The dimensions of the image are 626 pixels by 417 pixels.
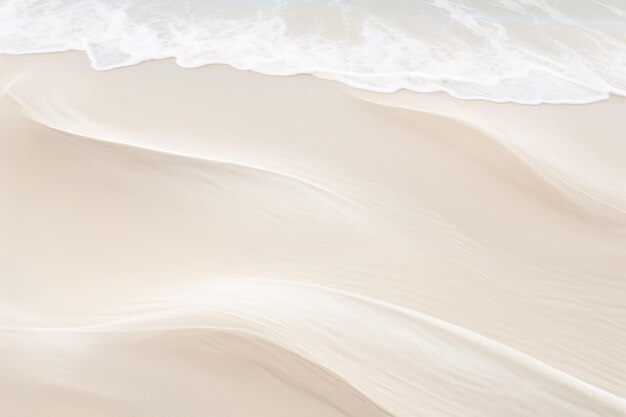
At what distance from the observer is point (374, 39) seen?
3.95 meters

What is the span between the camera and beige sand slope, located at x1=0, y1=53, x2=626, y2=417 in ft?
4.99

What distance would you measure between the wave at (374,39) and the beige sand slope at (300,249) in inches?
8.8

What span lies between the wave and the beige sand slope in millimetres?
223

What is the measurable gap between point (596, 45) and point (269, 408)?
3721 mm

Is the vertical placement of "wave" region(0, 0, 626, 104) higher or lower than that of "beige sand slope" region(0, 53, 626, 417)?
higher

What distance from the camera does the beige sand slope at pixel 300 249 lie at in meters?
1.52

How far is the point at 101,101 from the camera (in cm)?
302

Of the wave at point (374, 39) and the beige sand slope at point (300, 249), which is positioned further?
the wave at point (374, 39)

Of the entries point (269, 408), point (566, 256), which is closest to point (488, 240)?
point (566, 256)

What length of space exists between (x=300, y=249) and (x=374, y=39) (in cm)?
231

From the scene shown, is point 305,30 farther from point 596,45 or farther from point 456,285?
point 456,285

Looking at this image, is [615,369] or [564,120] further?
[564,120]

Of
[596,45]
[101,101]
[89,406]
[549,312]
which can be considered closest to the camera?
[89,406]

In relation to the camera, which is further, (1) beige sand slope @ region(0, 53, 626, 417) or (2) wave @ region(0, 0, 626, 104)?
(2) wave @ region(0, 0, 626, 104)
